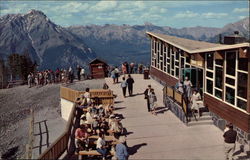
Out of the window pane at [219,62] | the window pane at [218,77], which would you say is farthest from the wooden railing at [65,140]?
the window pane at [219,62]

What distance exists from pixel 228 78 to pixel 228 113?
1.53 meters

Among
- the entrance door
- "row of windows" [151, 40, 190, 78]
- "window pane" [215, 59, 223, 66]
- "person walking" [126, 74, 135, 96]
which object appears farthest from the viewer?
"row of windows" [151, 40, 190, 78]

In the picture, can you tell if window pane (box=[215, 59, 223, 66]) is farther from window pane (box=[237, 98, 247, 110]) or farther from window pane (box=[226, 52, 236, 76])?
window pane (box=[237, 98, 247, 110])

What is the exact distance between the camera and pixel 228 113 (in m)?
15.1

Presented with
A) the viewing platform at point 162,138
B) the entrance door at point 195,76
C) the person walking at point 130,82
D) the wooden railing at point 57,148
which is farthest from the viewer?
the person walking at point 130,82

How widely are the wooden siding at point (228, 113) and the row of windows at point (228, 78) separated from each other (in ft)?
0.83

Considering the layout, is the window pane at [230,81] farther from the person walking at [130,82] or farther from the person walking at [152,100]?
the person walking at [130,82]

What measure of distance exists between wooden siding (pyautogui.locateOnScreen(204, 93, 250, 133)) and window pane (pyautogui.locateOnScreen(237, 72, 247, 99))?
0.72 meters

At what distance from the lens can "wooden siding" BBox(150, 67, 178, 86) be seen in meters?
24.6

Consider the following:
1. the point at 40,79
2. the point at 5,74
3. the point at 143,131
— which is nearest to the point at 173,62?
the point at 143,131

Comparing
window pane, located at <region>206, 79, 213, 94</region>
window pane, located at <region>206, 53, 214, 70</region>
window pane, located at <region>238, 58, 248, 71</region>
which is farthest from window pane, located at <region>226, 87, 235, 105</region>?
window pane, located at <region>206, 53, 214, 70</region>

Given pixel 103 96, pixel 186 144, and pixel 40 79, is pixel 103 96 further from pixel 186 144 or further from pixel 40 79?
pixel 40 79

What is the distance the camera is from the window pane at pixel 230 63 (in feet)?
48.0

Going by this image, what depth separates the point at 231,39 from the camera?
27031 mm
